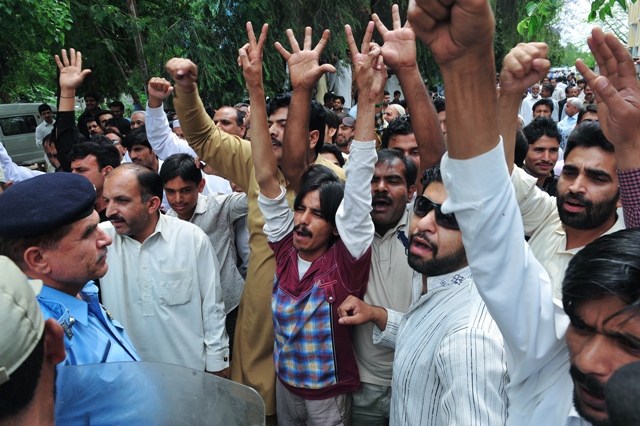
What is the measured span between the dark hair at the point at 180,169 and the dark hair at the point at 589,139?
2067 millimetres

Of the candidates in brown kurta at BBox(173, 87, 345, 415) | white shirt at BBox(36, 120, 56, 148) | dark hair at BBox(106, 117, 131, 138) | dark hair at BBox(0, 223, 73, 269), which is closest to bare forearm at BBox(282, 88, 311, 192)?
brown kurta at BBox(173, 87, 345, 415)

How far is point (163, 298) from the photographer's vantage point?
2.62 meters

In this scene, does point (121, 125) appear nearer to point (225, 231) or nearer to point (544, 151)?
point (225, 231)

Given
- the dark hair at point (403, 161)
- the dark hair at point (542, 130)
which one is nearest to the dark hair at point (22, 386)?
the dark hair at point (403, 161)

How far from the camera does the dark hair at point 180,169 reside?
3160mm

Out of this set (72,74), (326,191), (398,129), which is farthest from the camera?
(72,74)

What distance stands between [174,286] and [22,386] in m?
1.80

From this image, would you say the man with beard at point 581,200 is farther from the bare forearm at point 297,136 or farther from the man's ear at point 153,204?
the man's ear at point 153,204

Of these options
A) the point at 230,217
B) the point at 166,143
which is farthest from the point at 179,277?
the point at 166,143

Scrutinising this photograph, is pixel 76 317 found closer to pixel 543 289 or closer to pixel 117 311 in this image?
pixel 117 311

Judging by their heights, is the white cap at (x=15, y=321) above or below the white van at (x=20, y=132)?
above

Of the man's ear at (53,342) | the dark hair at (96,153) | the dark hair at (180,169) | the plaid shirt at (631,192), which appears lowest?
the dark hair at (96,153)

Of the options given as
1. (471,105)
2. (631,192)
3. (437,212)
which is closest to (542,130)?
(631,192)

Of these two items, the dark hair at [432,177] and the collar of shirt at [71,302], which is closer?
the collar of shirt at [71,302]
